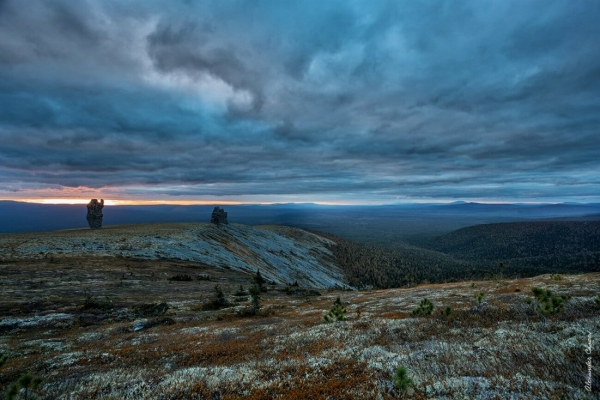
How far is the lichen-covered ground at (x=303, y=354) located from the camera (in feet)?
28.9

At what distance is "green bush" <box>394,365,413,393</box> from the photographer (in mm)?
8141

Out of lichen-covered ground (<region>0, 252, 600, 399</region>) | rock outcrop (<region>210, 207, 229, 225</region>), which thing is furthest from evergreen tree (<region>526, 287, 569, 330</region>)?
rock outcrop (<region>210, 207, 229, 225</region>)

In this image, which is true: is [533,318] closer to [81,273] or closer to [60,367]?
[60,367]

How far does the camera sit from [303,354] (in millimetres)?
13023

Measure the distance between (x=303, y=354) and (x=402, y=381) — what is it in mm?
6089

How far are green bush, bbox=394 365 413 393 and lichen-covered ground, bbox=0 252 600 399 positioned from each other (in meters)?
0.36

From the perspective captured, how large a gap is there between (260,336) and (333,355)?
6.34m

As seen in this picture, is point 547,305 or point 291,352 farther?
point 547,305

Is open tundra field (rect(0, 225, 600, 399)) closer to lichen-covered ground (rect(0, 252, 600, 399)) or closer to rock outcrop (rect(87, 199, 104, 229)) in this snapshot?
lichen-covered ground (rect(0, 252, 600, 399))

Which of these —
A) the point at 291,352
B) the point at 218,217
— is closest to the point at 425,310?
the point at 291,352

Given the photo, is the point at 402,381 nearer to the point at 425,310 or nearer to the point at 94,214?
the point at 425,310

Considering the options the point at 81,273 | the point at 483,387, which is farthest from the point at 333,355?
the point at 81,273

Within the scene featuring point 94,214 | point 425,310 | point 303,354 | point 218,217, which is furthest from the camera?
point 218,217

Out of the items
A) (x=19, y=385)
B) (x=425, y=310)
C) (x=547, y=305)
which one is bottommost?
(x=425, y=310)
